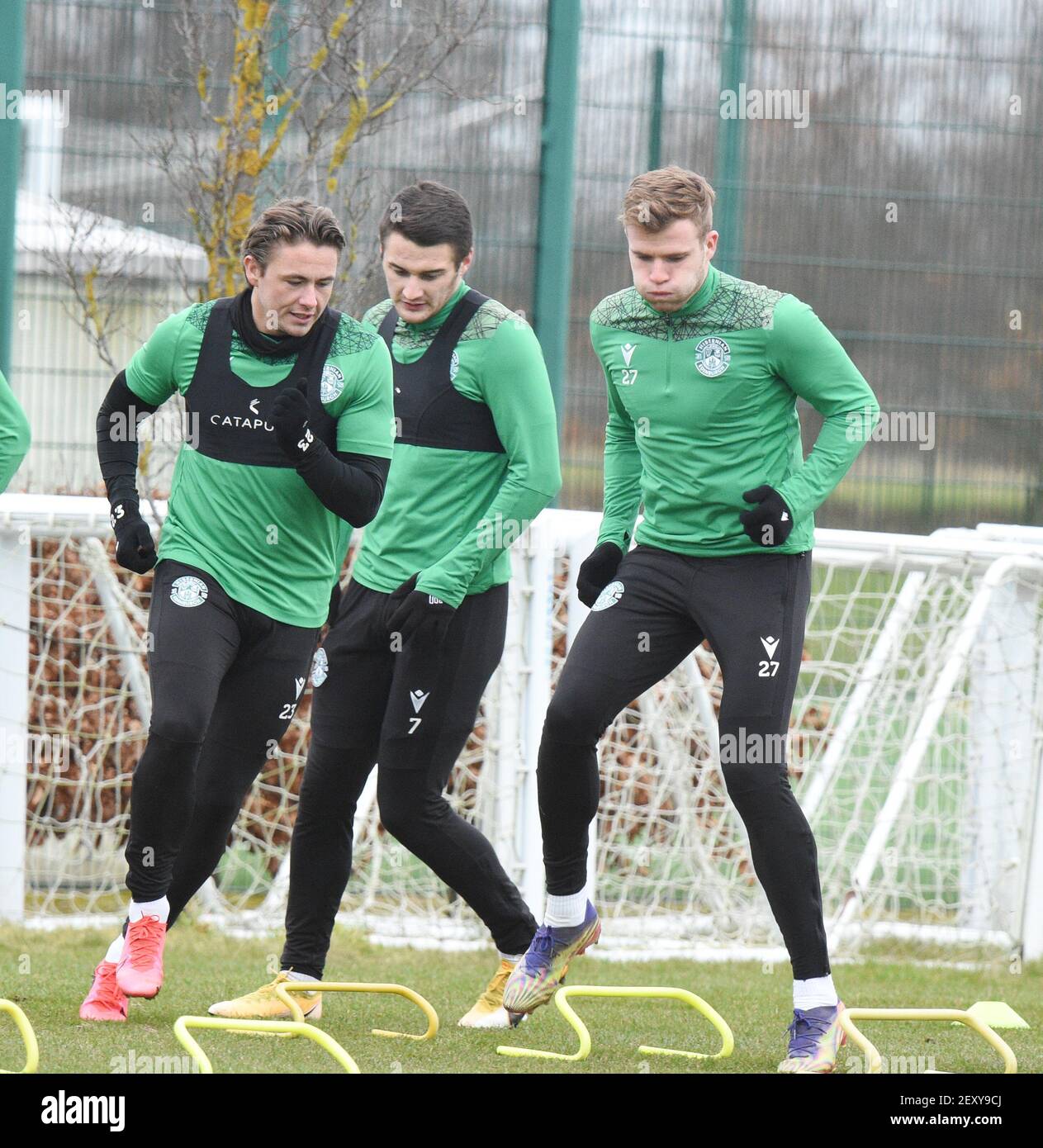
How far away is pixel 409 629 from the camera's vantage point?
14.5ft

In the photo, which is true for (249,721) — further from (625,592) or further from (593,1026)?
(593,1026)

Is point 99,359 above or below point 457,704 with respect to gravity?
above

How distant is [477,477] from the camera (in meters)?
4.64

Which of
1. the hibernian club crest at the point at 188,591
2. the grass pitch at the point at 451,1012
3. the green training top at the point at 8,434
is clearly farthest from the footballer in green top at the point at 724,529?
the green training top at the point at 8,434

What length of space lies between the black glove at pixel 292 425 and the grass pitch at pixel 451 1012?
1.39m

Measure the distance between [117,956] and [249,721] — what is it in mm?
665

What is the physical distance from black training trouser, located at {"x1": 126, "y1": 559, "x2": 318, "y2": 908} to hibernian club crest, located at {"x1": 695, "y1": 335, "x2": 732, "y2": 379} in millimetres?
1188

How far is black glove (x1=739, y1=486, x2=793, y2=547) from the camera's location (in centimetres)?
405

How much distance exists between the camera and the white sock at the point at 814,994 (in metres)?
4.07

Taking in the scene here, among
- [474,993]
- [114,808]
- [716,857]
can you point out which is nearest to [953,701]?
[716,857]

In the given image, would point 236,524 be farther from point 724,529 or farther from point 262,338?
point 724,529

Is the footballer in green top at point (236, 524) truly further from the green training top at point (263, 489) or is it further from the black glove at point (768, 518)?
the black glove at point (768, 518)

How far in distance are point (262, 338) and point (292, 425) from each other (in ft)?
1.08

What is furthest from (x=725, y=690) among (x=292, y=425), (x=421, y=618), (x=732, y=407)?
(x=292, y=425)
